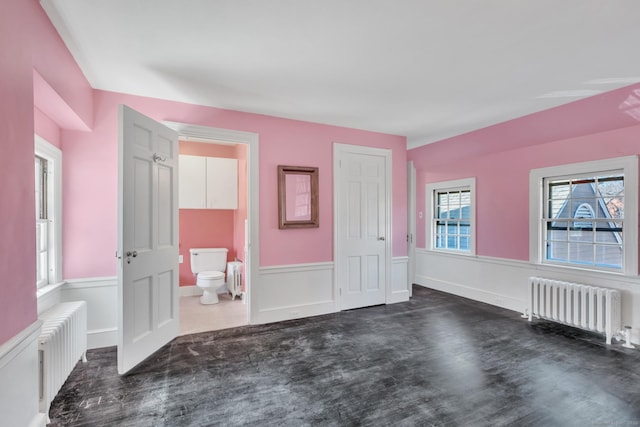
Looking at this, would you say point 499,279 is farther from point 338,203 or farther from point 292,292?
point 292,292

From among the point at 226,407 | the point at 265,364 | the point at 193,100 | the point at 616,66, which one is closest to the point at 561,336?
the point at 616,66

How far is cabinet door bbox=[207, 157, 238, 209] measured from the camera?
4695mm

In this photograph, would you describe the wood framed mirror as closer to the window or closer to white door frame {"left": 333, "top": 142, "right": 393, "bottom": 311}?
white door frame {"left": 333, "top": 142, "right": 393, "bottom": 311}

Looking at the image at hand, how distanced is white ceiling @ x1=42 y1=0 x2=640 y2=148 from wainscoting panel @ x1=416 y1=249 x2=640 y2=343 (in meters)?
1.97

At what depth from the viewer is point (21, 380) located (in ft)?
5.03

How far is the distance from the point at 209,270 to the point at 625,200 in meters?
5.27

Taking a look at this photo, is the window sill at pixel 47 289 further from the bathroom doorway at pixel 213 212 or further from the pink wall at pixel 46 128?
the bathroom doorway at pixel 213 212

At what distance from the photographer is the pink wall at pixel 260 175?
2.89m

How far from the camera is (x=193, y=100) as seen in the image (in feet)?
10.7

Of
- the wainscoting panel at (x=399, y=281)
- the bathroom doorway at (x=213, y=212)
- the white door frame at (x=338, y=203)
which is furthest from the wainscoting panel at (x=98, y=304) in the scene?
the wainscoting panel at (x=399, y=281)

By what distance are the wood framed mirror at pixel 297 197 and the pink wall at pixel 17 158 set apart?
7.71 ft

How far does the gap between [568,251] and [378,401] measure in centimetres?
313

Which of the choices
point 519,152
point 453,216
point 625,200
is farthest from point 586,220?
point 453,216

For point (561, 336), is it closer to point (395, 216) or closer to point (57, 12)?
point (395, 216)
